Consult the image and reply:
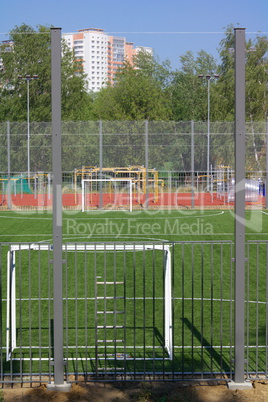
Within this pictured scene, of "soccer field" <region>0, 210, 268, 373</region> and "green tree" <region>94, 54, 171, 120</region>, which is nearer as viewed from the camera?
"soccer field" <region>0, 210, 268, 373</region>

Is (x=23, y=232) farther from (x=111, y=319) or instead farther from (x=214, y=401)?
(x=214, y=401)

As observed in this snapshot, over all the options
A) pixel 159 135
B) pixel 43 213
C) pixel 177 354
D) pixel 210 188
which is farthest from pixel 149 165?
pixel 177 354

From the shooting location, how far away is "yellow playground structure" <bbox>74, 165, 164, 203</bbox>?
1147 inches

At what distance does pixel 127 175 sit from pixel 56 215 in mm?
24771

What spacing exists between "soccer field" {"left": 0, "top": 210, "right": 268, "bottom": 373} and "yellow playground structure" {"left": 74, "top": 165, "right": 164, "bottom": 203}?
2.77 meters

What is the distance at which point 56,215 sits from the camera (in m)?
5.83

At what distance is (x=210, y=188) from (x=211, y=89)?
31357 mm

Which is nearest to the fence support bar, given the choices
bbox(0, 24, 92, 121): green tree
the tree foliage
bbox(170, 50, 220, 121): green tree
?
the tree foliage

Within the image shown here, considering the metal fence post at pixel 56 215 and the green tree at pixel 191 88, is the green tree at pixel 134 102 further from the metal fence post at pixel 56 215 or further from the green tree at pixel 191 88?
the metal fence post at pixel 56 215

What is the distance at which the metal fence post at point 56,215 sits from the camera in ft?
18.7

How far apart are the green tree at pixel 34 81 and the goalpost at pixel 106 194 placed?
2720 centimetres

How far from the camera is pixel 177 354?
23.4 feet

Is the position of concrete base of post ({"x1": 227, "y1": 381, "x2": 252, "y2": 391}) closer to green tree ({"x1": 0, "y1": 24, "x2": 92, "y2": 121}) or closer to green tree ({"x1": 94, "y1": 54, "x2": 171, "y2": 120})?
green tree ({"x1": 94, "y1": 54, "x2": 171, "y2": 120})

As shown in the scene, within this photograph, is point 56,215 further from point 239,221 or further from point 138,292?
point 138,292
